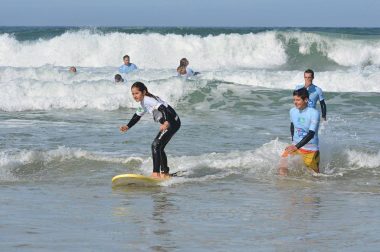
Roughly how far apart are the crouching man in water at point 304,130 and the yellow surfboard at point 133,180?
1689 millimetres

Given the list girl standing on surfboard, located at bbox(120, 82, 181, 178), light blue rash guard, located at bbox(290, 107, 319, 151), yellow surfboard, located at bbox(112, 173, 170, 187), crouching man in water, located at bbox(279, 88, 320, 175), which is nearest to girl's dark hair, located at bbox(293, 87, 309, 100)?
crouching man in water, located at bbox(279, 88, 320, 175)

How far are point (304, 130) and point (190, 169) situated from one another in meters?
2.08

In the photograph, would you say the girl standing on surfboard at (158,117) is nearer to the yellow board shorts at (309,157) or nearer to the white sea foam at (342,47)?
the yellow board shorts at (309,157)

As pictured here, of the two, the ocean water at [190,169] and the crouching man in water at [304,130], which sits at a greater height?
the crouching man in water at [304,130]

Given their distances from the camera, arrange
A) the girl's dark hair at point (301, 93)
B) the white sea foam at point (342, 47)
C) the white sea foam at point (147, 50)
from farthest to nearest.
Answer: the white sea foam at point (342, 47) → the white sea foam at point (147, 50) → the girl's dark hair at point (301, 93)

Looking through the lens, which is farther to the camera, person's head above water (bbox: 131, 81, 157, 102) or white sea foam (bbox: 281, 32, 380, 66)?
white sea foam (bbox: 281, 32, 380, 66)

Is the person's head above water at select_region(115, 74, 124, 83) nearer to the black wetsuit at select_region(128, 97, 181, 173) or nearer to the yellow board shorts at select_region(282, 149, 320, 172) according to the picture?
the black wetsuit at select_region(128, 97, 181, 173)

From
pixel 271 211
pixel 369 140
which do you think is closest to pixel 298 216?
pixel 271 211

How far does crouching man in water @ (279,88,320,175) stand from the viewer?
989 cm

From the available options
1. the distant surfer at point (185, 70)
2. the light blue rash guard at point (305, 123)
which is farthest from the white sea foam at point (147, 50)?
the light blue rash guard at point (305, 123)

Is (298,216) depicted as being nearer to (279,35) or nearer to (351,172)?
(351,172)

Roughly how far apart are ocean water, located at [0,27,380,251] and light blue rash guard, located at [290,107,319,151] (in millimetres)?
520

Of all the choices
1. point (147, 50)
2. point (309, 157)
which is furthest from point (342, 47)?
point (309, 157)

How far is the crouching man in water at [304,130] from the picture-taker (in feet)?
32.4
